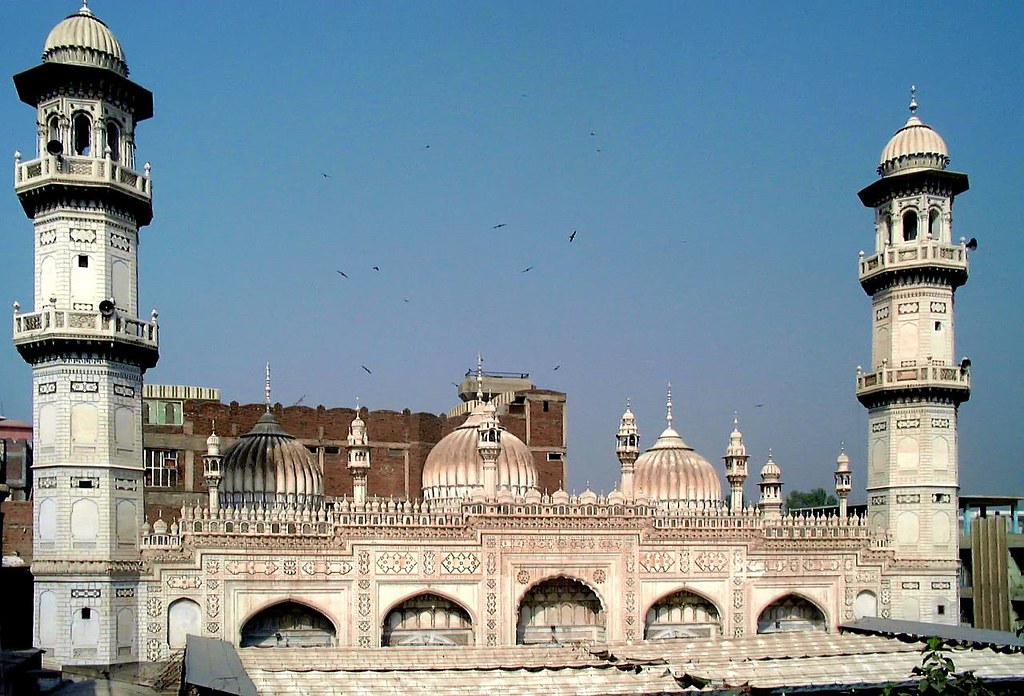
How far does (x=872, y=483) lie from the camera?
36875 millimetres

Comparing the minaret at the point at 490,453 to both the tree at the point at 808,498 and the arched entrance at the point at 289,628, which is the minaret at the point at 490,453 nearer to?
the arched entrance at the point at 289,628

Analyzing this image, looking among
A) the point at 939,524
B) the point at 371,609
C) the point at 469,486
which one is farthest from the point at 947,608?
the point at 371,609

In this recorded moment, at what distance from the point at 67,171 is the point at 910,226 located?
80.3 feet

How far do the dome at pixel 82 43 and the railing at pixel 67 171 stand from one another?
7.30ft

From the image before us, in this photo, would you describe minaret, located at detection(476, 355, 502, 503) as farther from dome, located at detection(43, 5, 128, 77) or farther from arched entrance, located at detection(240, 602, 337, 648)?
dome, located at detection(43, 5, 128, 77)

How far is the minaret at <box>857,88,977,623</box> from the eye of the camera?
35.5m

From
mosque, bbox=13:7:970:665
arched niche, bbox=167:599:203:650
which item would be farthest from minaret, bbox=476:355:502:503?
arched niche, bbox=167:599:203:650

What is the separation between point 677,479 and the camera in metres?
38.5

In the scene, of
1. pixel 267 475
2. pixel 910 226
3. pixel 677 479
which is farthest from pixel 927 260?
pixel 267 475

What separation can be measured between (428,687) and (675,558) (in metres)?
11.2

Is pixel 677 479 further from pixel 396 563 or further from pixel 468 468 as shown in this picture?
pixel 396 563

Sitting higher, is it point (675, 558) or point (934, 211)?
point (934, 211)

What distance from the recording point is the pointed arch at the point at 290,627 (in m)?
30.1

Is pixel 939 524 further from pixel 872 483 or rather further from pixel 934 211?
pixel 934 211
